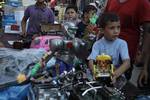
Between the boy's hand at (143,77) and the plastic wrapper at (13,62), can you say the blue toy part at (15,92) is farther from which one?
the boy's hand at (143,77)

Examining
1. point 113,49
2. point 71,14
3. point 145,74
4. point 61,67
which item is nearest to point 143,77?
point 145,74

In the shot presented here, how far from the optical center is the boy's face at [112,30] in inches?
152

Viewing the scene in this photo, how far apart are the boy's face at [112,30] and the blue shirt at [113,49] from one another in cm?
5

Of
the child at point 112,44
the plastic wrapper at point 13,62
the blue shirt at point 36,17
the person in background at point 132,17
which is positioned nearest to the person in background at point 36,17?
the blue shirt at point 36,17

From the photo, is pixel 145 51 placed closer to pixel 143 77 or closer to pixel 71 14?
pixel 143 77

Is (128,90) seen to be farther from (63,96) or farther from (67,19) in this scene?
(67,19)

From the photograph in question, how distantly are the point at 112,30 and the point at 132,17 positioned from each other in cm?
27

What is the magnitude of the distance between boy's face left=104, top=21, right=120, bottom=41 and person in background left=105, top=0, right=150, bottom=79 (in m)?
0.21

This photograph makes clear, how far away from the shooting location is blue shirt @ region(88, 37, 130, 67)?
3.88 metres

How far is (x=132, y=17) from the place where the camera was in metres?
4.03

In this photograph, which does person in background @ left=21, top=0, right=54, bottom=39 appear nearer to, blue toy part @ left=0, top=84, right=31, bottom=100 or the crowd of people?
the crowd of people

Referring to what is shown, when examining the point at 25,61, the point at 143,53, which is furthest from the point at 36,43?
the point at 143,53

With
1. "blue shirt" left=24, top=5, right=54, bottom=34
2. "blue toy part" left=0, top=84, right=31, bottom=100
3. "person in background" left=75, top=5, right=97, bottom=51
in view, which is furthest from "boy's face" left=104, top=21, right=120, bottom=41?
"blue shirt" left=24, top=5, right=54, bottom=34

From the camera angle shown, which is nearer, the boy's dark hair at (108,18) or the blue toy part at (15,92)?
the boy's dark hair at (108,18)
